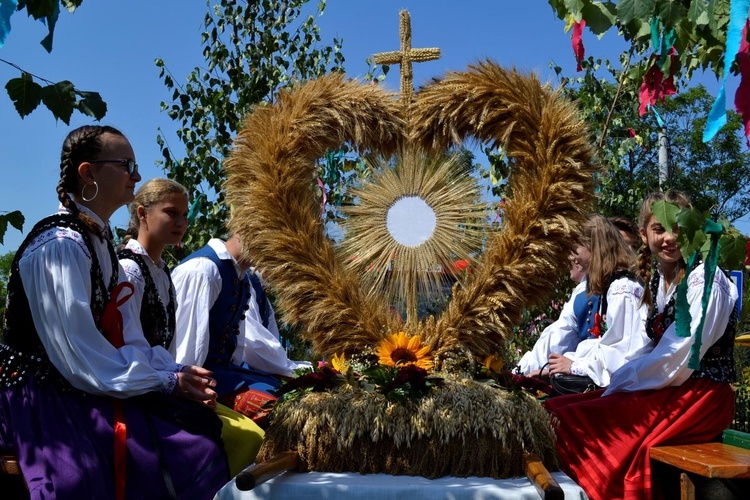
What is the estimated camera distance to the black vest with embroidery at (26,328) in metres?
2.31

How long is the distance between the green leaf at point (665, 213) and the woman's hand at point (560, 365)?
186 centimetres

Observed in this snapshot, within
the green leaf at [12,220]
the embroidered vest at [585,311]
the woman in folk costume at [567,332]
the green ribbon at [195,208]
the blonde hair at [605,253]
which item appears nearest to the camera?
the green leaf at [12,220]

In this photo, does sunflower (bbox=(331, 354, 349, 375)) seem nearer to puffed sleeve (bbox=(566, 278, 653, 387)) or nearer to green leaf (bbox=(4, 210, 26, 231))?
green leaf (bbox=(4, 210, 26, 231))

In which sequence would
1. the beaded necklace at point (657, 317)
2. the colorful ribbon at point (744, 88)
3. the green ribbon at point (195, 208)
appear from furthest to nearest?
the green ribbon at point (195, 208)
the beaded necklace at point (657, 317)
the colorful ribbon at point (744, 88)

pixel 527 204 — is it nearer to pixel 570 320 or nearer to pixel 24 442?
pixel 24 442

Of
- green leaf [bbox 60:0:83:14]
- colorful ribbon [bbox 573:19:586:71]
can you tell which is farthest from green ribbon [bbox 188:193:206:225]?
colorful ribbon [bbox 573:19:586:71]

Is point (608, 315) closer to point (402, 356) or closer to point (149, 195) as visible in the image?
point (402, 356)

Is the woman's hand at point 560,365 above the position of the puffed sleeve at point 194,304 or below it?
below

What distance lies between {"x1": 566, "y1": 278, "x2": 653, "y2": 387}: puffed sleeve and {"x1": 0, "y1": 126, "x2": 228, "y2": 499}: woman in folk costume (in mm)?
1985

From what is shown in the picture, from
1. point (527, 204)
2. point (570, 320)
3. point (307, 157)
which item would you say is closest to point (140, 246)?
point (307, 157)

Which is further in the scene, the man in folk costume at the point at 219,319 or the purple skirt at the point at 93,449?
the man in folk costume at the point at 219,319

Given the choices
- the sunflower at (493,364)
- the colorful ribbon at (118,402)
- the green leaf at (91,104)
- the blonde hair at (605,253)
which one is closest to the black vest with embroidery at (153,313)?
the colorful ribbon at (118,402)

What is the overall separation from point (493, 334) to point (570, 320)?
81.1 inches

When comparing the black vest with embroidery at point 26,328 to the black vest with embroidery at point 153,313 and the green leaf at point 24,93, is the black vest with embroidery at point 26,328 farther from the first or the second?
the black vest with embroidery at point 153,313
